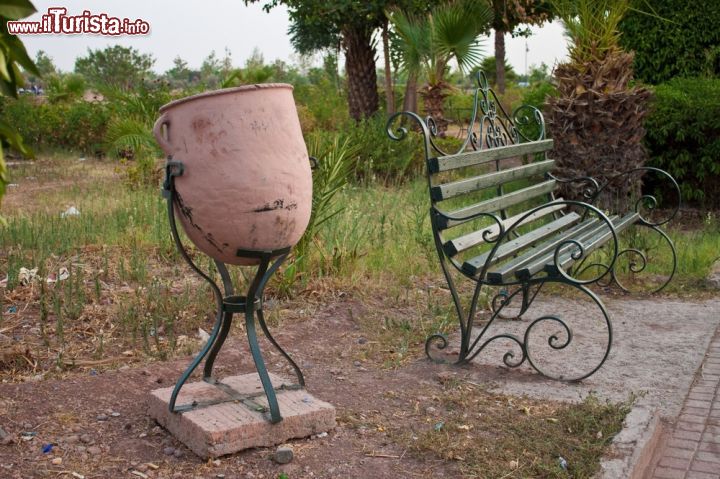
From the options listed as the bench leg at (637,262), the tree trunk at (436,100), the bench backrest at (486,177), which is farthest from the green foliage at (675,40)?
the bench leg at (637,262)

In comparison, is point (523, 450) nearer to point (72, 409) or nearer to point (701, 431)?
point (701, 431)

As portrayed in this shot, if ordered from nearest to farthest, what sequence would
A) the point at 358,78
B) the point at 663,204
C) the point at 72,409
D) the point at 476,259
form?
the point at 72,409, the point at 476,259, the point at 663,204, the point at 358,78

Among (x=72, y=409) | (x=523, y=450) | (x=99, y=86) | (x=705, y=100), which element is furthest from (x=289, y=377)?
(x=99, y=86)

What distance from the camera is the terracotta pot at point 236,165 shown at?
3105mm

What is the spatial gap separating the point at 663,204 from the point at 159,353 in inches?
277

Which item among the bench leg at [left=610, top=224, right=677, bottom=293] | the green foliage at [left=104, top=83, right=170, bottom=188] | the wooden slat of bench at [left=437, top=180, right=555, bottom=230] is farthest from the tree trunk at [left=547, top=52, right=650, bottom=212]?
the green foliage at [left=104, top=83, right=170, bottom=188]

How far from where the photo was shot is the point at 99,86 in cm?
1152

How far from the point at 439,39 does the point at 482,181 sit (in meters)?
9.00

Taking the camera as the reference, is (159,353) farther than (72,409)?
Yes

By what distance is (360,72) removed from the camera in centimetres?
1482

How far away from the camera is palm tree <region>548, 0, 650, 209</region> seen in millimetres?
8219

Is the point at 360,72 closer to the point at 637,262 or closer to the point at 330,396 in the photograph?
the point at 637,262

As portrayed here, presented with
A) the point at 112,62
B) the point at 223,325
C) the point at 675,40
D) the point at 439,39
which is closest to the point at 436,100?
the point at 439,39

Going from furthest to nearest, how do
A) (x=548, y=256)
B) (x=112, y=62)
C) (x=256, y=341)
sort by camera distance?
(x=112, y=62) → (x=548, y=256) → (x=256, y=341)
